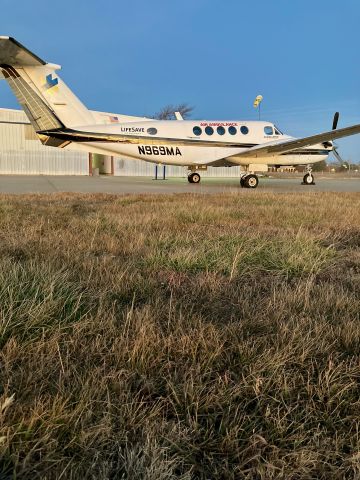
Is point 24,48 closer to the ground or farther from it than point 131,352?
farther from it

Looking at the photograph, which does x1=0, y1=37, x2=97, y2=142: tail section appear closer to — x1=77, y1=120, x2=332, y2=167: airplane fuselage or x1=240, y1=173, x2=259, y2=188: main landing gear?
x1=77, y1=120, x2=332, y2=167: airplane fuselage

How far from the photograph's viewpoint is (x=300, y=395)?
3.84ft

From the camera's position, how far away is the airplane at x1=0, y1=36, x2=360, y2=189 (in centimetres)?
1183

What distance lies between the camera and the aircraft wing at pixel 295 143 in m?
13.3

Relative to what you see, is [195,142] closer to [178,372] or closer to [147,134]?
[147,134]

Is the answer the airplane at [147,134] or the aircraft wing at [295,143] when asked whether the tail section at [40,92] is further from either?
the aircraft wing at [295,143]

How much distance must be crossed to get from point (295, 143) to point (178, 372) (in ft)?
45.4

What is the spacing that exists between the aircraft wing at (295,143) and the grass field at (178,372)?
1206 centimetres

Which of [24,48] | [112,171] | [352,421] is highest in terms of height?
[24,48]

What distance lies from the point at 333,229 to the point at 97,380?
3867 millimetres

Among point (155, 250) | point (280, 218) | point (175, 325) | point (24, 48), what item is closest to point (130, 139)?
point (24, 48)

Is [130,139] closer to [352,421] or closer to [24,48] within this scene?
[24,48]

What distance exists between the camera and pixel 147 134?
1373 cm

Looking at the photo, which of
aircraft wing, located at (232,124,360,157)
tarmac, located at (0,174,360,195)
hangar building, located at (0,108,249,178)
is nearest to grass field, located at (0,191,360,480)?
tarmac, located at (0,174,360,195)
